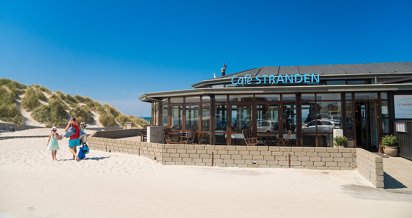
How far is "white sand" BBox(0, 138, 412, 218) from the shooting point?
17.7 feet

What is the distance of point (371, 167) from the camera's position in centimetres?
764

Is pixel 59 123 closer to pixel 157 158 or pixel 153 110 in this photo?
pixel 153 110

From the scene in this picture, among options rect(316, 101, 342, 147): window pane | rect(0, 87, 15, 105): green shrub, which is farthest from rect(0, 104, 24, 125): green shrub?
rect(316, 101, 342, 147): window pane

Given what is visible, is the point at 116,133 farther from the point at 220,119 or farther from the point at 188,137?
the point at 220,119

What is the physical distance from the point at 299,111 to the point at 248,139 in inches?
111

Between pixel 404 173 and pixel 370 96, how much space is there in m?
5.23

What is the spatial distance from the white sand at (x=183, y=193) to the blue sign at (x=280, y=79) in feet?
25.0

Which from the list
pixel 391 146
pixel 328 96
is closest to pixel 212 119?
pixel 328 96

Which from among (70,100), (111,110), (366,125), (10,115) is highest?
(70,100)

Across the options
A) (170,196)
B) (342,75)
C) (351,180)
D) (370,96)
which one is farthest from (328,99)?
(170,196)

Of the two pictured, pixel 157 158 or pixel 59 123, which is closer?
pixel 157 158

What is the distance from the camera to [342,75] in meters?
16.4

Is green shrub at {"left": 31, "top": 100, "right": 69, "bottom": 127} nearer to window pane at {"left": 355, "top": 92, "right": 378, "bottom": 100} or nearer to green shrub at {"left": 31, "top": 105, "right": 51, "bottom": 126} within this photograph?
green shrub at {"left": 31, "top": 105, "right": 51, "bottom": 126}

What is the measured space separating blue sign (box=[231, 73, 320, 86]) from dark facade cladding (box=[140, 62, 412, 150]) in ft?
7.67
